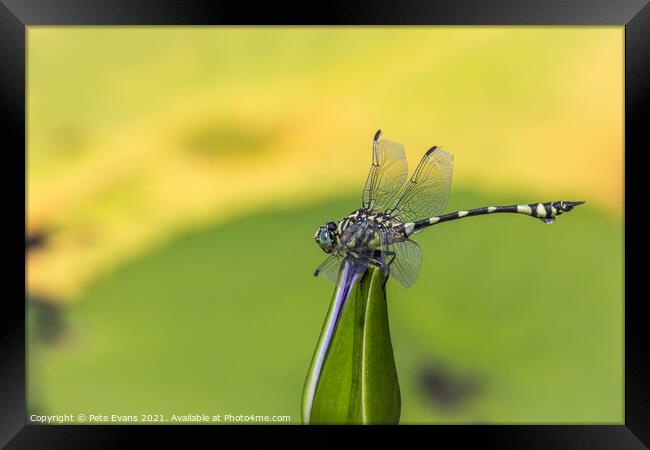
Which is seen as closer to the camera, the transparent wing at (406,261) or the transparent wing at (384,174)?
the transparent wing at (406,261)

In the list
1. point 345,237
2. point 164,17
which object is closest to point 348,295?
point 345,237

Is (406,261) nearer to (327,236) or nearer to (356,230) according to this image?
(356,230)

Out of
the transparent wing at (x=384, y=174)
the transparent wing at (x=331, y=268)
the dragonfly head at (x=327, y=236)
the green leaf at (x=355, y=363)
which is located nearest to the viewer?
the green leaf at (x=355, y=363)

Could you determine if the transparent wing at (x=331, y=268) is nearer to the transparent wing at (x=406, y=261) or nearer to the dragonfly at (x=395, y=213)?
the dragonfly at (x=395, y=213)

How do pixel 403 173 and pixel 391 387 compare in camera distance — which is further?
pixel 403 173

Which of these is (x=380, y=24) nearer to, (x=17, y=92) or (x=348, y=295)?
(x=348, y=295)

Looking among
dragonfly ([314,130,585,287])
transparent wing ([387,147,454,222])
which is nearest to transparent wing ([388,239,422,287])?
dragonfly ([314,130,585,287])

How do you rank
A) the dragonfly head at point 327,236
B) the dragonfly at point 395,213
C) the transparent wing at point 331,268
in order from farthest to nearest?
the dragonfly head at point 327,236
the dragonfly at point 395,213
the transparent wing at point 331,268

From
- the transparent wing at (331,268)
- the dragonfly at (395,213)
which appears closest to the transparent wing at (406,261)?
the dragonfly at (395,213)
